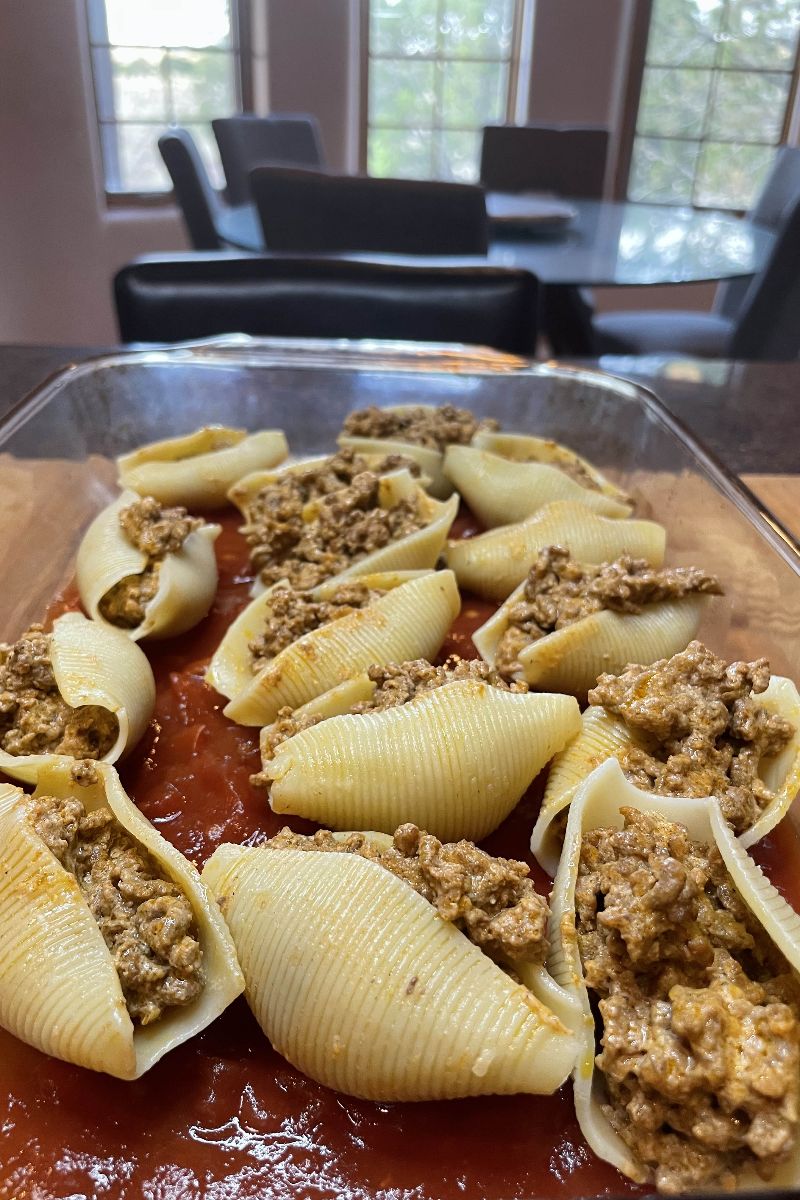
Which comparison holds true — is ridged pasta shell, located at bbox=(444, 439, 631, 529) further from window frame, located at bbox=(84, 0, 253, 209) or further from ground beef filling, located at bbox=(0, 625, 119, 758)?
window frame, located at bbox=(84, 0, 253, 209)

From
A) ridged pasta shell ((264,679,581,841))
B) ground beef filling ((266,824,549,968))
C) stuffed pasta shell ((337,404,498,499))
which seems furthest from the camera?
stuffed pasta shell ((337,404,498,499))

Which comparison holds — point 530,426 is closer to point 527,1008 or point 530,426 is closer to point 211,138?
point 527,1008

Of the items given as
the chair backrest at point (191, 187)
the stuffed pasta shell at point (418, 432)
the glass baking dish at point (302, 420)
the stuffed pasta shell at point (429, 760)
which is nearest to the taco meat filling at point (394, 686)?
the stuffed pasta shell at point (429, 760)

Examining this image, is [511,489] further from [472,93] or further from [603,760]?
[472,93]

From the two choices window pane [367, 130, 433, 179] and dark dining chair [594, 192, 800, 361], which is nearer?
dark dining chair [594, 192, 800, 361]

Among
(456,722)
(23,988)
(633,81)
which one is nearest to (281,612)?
(456,722)

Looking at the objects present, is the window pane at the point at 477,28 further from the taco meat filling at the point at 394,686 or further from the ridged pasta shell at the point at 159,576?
the taco meat filling at the point at 394,686

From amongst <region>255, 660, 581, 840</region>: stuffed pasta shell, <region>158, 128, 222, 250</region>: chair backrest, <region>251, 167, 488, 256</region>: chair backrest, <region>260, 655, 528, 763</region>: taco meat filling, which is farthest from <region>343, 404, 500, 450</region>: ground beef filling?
<region>158, 128, 222, 250</region>: chair backrest
